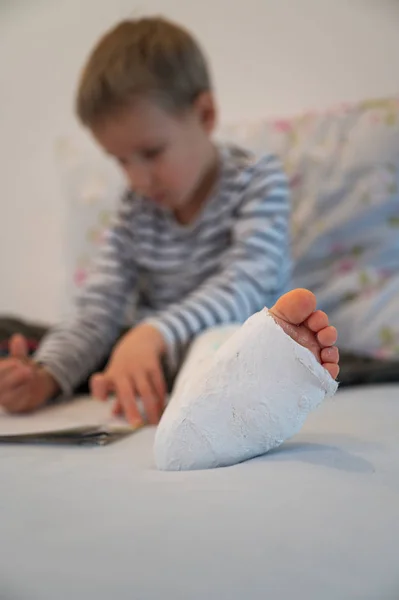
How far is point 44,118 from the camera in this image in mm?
1473

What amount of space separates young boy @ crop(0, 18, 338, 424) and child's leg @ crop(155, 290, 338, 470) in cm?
27

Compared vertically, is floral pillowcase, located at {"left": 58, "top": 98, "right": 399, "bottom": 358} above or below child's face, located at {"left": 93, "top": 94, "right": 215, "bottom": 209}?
below

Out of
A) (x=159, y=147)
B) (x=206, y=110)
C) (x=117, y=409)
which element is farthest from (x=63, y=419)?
(x=206, y=110)

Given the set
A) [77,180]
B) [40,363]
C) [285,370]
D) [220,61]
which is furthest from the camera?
[220,61]

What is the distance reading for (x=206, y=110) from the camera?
3.07ft

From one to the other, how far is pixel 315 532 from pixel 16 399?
448 millimetres

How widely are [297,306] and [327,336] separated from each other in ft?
0.08

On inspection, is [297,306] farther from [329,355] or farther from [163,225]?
[163,225]

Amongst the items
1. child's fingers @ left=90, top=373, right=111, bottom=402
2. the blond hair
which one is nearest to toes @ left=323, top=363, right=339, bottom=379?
child's fingers @ left=90, top=373, right=111, bottom=402

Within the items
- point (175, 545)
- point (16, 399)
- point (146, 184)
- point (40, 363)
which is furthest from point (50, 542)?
point (146, 184)

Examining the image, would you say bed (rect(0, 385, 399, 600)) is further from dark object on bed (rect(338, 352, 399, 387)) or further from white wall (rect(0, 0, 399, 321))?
white wall (rect(0, 0, 399, 321))

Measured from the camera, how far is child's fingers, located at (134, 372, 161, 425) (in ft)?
1.95

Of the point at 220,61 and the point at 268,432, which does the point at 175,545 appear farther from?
the point at 220,61

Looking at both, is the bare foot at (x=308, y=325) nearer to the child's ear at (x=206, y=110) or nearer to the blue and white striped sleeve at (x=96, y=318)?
the blue and white striped sleeve at (x=96, y=318)
